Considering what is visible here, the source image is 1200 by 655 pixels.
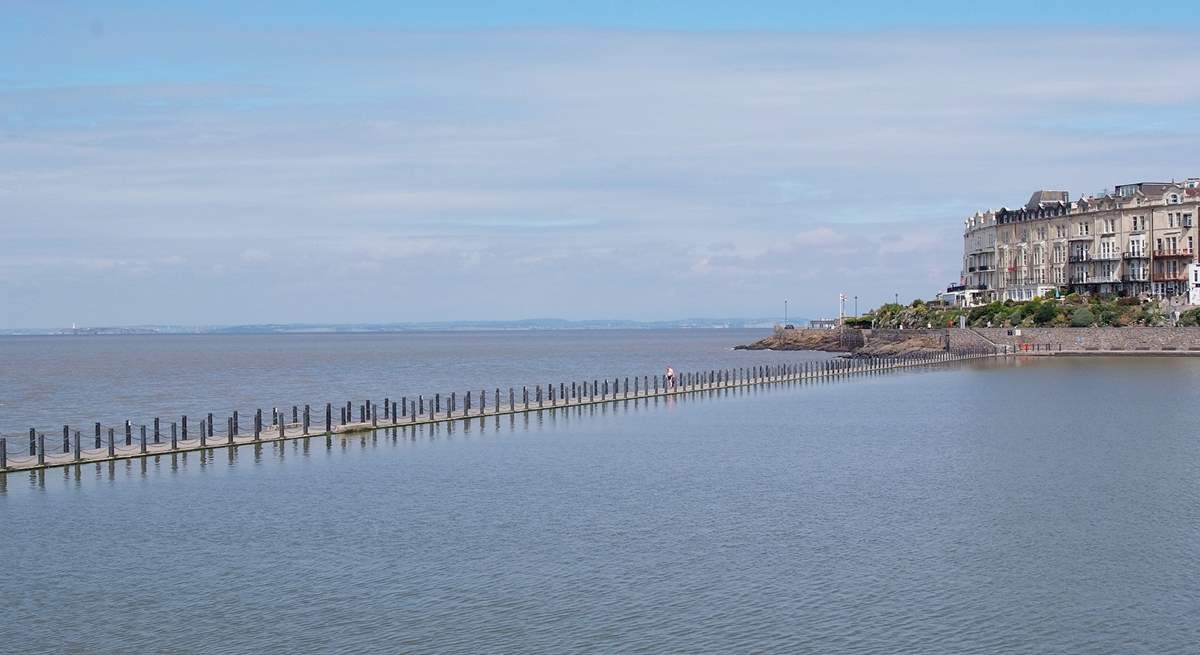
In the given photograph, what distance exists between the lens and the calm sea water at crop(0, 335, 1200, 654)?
24.4 m

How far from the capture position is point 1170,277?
155 metres

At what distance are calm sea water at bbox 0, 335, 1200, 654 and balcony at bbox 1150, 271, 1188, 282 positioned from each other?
106749 mm

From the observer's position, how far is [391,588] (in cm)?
2741

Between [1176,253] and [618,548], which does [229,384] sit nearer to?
[618,548]

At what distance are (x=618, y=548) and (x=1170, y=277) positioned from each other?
139733 mm

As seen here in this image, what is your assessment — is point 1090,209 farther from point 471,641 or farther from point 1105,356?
point 471,641

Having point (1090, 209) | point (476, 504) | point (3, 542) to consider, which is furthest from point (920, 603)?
point (1090, 209)

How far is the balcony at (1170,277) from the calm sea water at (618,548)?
4203 inches

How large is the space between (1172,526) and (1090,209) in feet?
465

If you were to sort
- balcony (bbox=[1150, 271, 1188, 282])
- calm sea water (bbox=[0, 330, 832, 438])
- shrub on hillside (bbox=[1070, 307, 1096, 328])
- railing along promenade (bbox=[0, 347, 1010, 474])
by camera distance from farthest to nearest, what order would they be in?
balcony (bbox=[1150, 271, 1188, 282])
shrub on hillside (bbox=[1070, 307, 1096, 328])
calm sea water (bbox=[0, 330, 832, 438])
railing along promenade (bbox=[0, 347, 1010, 474])

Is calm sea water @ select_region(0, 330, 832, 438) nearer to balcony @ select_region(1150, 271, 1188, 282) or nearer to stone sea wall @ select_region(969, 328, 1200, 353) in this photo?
stone sea wall @ select_region(969, 328, 1200, 353)

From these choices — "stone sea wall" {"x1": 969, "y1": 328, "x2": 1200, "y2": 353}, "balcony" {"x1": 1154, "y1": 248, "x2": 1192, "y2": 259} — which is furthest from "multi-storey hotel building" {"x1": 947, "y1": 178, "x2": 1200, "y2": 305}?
"stone sea wall" {"x1": 969, "y1": 328, "x2": 1200, "y2": 353}

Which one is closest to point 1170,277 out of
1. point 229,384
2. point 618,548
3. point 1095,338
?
point 1095,338

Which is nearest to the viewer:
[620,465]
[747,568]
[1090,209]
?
[747,568]
